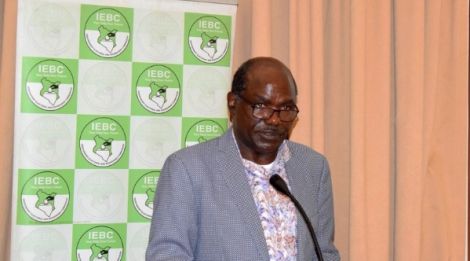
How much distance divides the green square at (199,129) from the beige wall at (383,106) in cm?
32

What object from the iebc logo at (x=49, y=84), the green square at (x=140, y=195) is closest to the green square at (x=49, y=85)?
the iebc logo at (x=49, y=84)

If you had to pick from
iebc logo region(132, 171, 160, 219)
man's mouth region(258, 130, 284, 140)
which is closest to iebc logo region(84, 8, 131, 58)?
iebc logo region(132, 171, 160, 219)

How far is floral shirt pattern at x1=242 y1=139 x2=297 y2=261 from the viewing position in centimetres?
182

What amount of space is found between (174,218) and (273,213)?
1.02 ft

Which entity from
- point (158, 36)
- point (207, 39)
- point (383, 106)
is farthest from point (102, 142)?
point (383, 106)

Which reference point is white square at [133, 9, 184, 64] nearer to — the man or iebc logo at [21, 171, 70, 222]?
iebc logo at [21, 171, 70, 222]

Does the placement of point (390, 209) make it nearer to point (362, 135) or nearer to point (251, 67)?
point (362, 135)

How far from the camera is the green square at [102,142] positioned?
8.09ft

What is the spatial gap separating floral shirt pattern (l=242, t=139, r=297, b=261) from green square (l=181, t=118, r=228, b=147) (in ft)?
2.41

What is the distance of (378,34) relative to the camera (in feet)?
9.50

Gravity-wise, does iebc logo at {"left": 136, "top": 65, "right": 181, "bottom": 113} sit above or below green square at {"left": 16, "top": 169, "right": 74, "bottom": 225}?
above

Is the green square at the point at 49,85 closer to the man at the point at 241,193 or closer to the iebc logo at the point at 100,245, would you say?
the iebc logo at the point at 100,245

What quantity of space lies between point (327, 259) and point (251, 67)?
25.4 inches

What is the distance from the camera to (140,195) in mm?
2547
